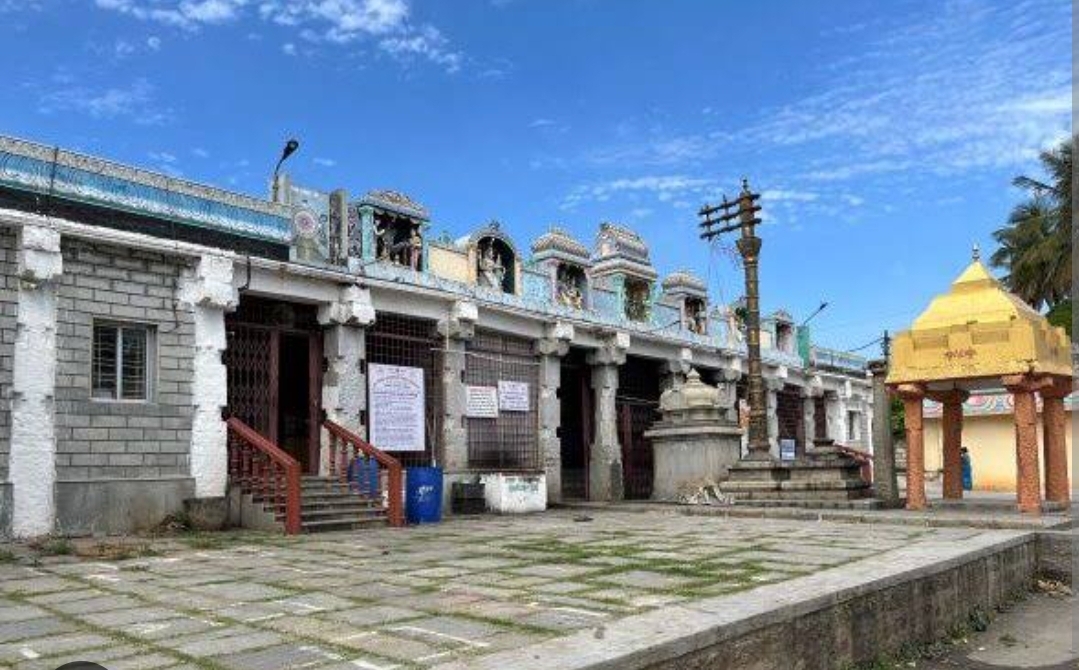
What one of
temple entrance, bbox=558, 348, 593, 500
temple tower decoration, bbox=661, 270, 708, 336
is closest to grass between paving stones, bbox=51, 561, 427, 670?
temple entrance, bbox=558, 348, 593, 500

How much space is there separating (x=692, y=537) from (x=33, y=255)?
28.0ft

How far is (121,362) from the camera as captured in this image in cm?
1191

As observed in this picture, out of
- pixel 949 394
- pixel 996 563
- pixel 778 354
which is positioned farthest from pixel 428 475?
pixel 778 354

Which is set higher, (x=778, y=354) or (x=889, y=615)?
(x=778, y=354)

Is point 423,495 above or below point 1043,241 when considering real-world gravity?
below

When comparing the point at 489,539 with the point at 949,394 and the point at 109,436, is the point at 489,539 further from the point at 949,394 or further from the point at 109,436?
the point at 949,394

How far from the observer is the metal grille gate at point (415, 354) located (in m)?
15.4

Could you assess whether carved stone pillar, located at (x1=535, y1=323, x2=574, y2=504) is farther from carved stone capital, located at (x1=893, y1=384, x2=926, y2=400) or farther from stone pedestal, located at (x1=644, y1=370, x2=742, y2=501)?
carved stone capital, located at (x1=893, y1=384, x2=926, y2=400)

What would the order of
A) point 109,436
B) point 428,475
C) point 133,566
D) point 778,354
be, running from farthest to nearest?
point 778,354, point 428,475, point 109,436, point 133,566

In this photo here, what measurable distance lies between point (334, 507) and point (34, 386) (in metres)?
4.07

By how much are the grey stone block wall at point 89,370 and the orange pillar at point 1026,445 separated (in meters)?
11.6

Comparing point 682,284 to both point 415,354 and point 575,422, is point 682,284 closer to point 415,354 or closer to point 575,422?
point 575,422

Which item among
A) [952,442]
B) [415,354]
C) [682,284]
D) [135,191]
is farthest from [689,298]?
[135,191]

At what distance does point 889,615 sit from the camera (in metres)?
7.19
